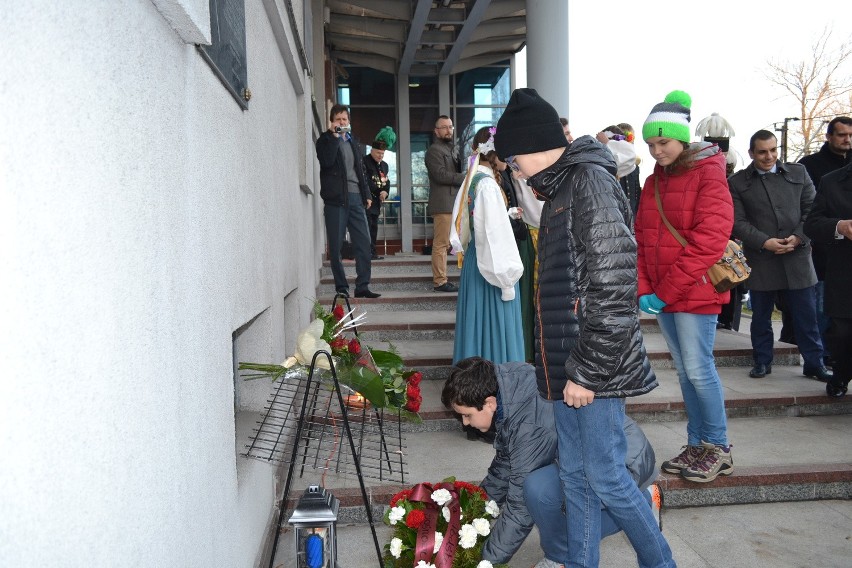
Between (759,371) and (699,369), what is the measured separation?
2.64m

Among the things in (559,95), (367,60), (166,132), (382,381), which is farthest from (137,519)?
(367,60)

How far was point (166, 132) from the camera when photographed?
1725 millimetres

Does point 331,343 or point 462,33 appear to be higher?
point 462,33

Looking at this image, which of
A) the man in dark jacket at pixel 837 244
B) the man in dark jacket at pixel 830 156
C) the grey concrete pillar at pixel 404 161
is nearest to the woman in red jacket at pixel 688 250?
the man in dark jacket at pixel 837 244

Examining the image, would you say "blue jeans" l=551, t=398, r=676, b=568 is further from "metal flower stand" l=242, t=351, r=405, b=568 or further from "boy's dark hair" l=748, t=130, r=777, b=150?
"boy's dark hair" l=748, t=130, r=777, b=150

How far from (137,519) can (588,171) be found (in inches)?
71.0

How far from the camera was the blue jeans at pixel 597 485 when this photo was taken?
Answer: 2.64 metres

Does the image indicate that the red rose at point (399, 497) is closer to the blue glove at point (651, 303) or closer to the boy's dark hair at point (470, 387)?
the boy's dark hair at point (470, 387)

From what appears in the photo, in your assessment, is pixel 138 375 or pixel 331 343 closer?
pixel 138 375

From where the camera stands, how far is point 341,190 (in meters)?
7.57

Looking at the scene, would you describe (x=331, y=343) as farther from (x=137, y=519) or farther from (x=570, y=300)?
(x=137, y=519)

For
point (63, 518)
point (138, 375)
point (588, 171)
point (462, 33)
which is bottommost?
point (63, 518)

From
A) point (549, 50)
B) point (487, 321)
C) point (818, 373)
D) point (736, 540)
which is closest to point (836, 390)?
point (818, 373)

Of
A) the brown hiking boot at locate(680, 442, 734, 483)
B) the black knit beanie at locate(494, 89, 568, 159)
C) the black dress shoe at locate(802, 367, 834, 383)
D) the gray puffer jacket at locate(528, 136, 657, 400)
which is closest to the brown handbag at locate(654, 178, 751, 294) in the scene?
the brown hiking boot at locate(680, 442, 734, 483)
